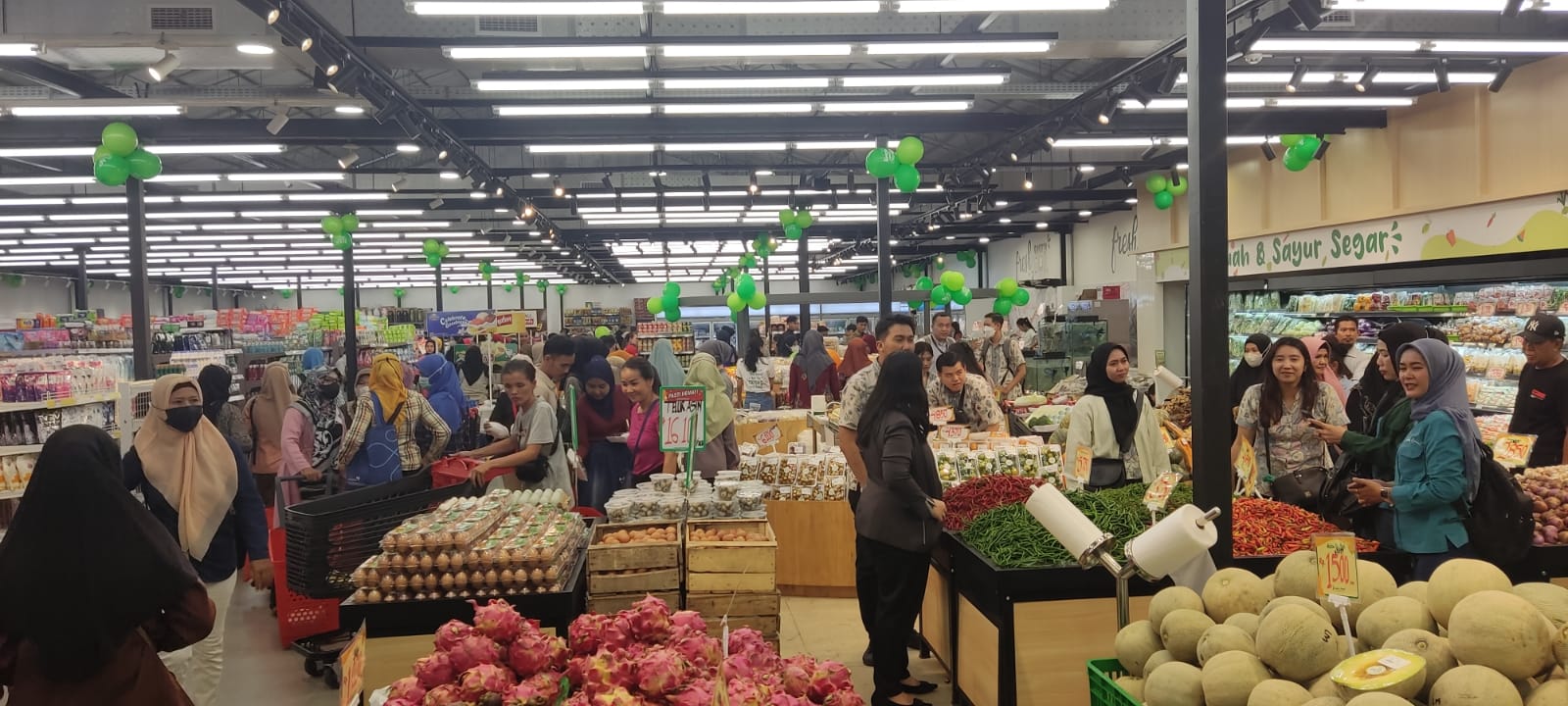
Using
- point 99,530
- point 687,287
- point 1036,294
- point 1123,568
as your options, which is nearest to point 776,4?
point 1123,568

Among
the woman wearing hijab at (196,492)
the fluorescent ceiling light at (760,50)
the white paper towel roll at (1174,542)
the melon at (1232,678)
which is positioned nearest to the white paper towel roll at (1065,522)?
the white paper towel roll at (1174,542)

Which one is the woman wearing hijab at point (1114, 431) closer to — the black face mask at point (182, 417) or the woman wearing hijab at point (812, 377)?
the black face mask at point (182, 417)

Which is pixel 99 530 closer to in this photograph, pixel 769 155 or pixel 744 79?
pixel 744 79

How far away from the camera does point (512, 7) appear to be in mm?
4664

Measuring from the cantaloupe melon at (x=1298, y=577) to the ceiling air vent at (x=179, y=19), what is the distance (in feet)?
22.8

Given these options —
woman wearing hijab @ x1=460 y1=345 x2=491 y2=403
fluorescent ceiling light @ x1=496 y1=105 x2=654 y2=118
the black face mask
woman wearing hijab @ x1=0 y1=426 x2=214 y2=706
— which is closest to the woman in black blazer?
woman wearing hijab @ x1=0 y1=426 x2=214 y2=706

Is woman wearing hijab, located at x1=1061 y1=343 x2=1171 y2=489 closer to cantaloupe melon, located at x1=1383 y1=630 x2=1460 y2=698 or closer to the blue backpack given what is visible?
cantaloupe melon, located at x1=1383 y1=630 x2=1460 y2=698

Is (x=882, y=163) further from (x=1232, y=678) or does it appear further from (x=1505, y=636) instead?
(x=1505, y=636)

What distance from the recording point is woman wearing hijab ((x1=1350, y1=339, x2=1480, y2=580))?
144 inches

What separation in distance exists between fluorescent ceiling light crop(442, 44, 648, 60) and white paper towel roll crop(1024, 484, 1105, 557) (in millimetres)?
4212

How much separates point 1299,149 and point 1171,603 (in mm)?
9104

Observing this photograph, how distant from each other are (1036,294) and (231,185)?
14.9 metres

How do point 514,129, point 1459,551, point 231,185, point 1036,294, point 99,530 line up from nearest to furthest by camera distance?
point 99,530, point 1459,551, point 514,129, point 231,185, point 1036,294

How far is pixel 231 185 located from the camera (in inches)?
630
